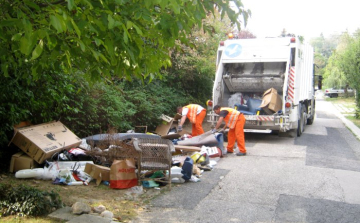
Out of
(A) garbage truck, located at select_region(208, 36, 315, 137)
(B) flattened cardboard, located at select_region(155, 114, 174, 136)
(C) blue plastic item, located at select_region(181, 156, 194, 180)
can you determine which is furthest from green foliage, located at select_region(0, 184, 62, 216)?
(A) garbage truck, located at select_region(208, 36, 315, 137)

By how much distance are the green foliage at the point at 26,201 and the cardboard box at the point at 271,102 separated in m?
7.17

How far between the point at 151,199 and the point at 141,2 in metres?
2.97

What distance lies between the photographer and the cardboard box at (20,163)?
6211 millimetres

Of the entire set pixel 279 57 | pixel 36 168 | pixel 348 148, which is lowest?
pixel 348 148

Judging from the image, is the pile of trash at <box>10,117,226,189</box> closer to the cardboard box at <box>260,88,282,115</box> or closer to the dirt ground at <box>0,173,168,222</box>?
the dirt ground at <box>0,173,168,222</box>

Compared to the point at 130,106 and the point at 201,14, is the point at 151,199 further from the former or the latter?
the point at 130,106

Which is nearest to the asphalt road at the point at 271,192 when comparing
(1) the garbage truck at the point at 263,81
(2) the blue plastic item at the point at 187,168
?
(2) the blue plastic item at the point at 187,168

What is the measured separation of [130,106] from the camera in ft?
34.8

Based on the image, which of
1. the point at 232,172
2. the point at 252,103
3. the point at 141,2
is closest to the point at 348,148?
the point at 252,103

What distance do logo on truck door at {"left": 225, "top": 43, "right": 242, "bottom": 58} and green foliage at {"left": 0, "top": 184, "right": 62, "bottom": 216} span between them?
315 inches

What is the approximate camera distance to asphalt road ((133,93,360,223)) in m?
4.80

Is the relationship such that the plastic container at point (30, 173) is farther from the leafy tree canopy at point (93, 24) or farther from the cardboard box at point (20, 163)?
the leafy tree canopy at point (93, 24)

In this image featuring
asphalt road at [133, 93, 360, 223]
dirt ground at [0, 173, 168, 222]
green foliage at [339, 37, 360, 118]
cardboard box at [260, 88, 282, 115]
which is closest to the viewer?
asphalt road at [133, 93, 360, 223]

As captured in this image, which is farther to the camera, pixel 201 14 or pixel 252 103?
pixel 252 103
